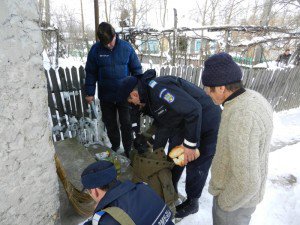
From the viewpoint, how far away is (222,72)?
147cm

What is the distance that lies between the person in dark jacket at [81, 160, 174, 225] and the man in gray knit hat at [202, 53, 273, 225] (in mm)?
468

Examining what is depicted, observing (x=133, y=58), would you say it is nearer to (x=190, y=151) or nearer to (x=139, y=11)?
(x=190, y=151)

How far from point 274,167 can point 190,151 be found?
7.51ft

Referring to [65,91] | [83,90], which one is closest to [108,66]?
[83,90]

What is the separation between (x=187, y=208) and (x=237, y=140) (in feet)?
5.15

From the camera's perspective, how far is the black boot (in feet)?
8.71

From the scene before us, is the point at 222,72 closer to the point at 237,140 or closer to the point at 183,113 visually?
the point at 237,140

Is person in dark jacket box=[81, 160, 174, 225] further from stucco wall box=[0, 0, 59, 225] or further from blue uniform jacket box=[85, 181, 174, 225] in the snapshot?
stucco wall box=[0, 0, 59, 225]

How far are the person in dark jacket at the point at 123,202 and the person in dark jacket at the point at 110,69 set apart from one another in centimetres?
185

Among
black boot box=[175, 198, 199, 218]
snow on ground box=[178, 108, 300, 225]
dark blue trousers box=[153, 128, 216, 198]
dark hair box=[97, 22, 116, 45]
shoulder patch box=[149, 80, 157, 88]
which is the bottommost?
snow on ground box=[178, 108, 300, 225]

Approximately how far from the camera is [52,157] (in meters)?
1.89

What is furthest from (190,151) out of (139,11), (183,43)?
(139,11)

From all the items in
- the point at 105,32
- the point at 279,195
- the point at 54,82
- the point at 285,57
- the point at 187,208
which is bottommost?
the point at 279,195

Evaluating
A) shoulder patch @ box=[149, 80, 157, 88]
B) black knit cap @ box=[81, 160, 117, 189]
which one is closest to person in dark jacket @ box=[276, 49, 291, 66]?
shoulder patch @ box=[149, 80, 157, 88]
